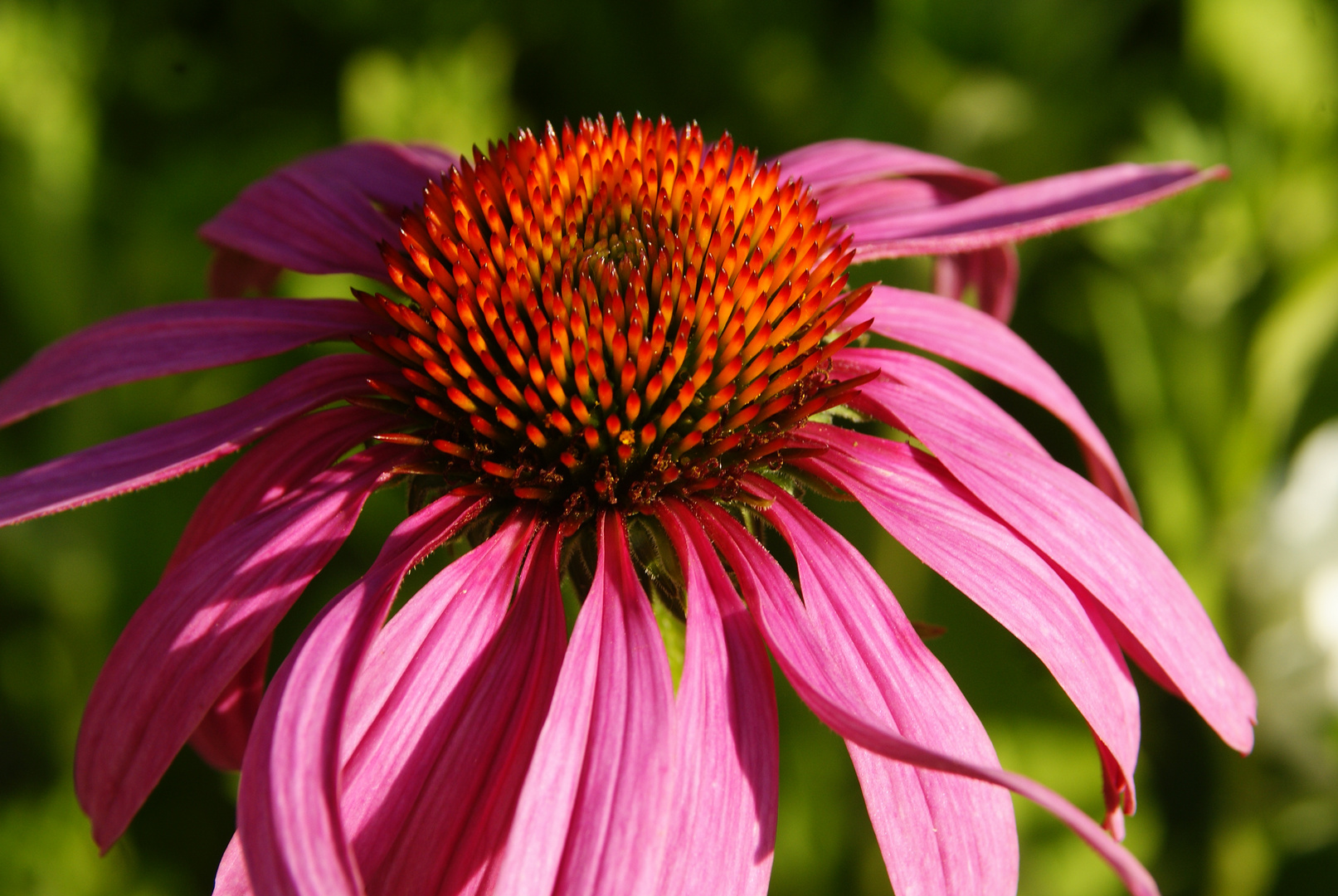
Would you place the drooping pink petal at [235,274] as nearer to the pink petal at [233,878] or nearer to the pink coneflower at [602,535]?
the pink coneflower at [602,535]

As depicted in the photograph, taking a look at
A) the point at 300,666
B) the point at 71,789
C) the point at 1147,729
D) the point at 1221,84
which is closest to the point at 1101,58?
the point at 1221,84

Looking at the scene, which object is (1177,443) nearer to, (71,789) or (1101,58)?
(1101,58)

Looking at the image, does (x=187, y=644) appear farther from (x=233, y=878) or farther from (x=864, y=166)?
(x=864, y=166)

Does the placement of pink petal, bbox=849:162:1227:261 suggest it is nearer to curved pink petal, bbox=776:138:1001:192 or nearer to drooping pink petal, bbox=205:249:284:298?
curved pink petal, bbox=776:138:1001:192

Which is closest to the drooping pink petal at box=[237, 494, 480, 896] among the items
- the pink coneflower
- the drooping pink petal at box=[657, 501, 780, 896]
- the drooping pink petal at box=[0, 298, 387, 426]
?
the pink coneflower

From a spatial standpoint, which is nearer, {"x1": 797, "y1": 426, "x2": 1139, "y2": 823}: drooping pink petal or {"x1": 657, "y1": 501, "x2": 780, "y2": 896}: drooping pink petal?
{"x1": 657, "y1": 501, "x2": 780, "y2": 896}: drooping pink petal

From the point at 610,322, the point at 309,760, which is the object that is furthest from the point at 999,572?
the point at 309,760
